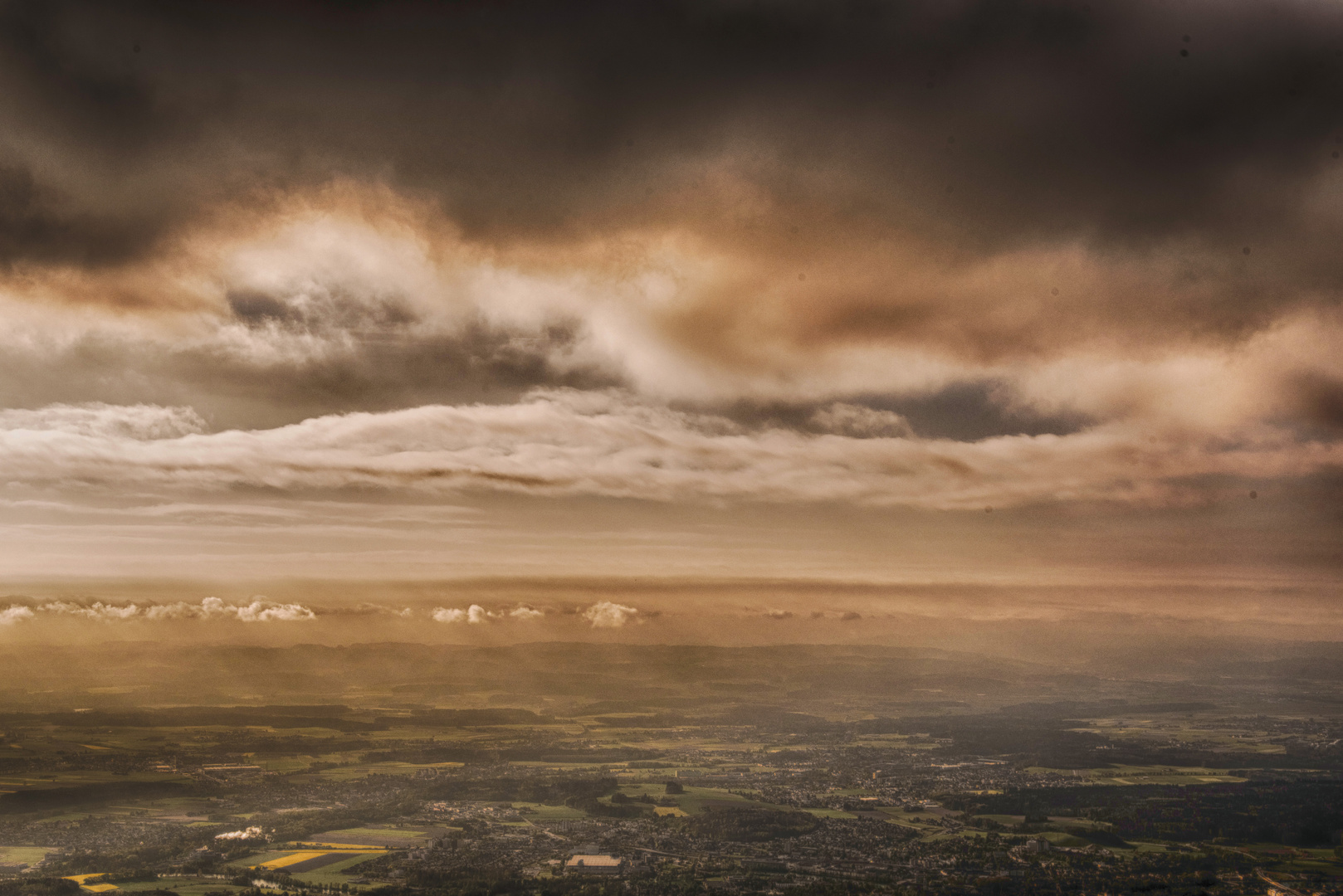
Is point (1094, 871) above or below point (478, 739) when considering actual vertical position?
above

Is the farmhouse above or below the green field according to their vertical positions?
above

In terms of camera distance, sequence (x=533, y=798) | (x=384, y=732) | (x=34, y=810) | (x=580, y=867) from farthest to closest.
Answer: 1. (x=384, y=732)
2. (x=533, y=798)
3. (x=34, y=810)
4. (x=580, y=867)

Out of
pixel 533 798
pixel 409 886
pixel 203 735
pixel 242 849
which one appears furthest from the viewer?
pixel 203 735

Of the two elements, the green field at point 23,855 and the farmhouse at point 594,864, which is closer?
the farmhouse at point 594,864

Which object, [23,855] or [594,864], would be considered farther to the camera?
[23,855]

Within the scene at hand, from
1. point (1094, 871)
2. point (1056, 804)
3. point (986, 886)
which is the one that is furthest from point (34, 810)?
point (1056, 804)

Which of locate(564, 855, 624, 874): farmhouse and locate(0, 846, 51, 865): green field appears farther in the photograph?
locate(0, 846, 51, 865): green field

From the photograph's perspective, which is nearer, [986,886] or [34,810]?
[986,886]

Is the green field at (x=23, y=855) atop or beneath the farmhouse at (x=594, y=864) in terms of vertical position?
beneath

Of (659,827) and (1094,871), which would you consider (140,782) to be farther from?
(1094,871)

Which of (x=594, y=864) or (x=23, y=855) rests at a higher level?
(x=594, y=864)
